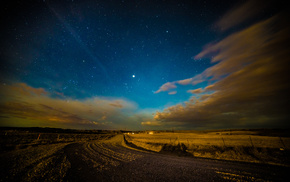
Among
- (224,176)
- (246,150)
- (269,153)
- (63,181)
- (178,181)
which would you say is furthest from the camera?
(246,150)

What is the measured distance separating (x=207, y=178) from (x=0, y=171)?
56.4ft

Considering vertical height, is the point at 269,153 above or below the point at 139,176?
above

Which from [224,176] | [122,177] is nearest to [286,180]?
[224,176]

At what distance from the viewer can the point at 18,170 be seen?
9.27 metres

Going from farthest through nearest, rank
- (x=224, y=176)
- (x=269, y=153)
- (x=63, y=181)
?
1. (x=269, y=153)
2. (x=224, y=176)
3. (x=63, y=181)

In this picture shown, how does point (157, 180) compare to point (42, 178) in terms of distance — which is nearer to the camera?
point (42, 178)

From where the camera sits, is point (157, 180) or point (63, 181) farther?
point (157, 180)

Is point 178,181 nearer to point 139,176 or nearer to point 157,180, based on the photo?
point 157,180

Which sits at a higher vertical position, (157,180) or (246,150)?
(246,150)

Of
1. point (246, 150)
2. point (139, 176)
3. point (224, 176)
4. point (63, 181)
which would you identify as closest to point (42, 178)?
point (63, 181)

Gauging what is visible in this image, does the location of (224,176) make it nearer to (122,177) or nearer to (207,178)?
(207,178)

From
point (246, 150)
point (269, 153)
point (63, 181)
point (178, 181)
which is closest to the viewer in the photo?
point (63, 181)

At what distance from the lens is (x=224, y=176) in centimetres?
969

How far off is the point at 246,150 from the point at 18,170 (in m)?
29.8
